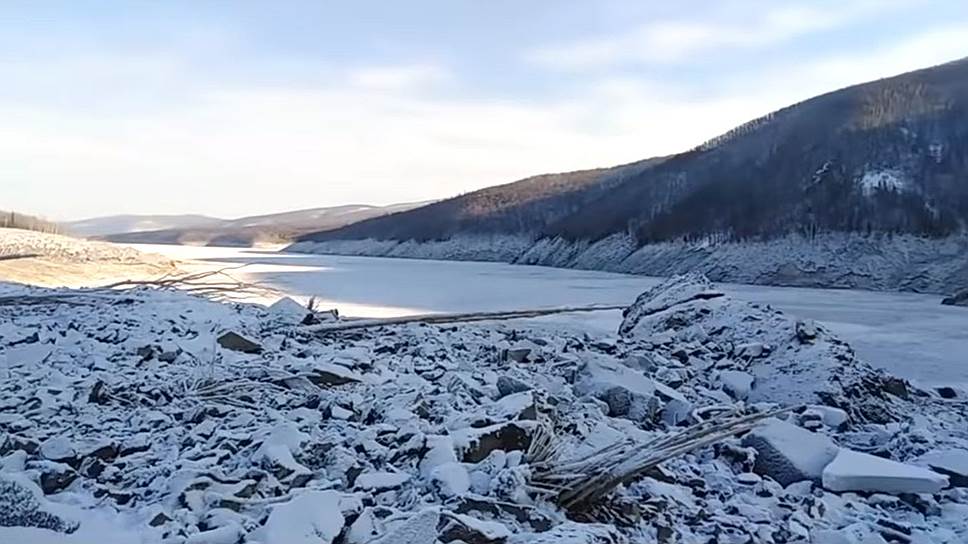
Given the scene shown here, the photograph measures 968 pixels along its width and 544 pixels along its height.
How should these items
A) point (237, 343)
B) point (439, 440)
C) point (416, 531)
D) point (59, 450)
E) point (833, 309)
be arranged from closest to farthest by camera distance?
point (416, 531)
point (59, 450)
point (439, 440)
point (237, 343)
point (833, 309)

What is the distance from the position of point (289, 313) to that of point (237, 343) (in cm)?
182

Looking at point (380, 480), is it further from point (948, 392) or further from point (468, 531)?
point (948, 392)

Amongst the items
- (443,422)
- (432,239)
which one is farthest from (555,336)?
Answer: (432,239)

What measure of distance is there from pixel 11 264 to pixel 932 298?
2468 cm

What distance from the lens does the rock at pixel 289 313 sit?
23.9 feet

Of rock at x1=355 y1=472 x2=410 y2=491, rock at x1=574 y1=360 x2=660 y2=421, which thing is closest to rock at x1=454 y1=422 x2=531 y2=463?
rock at x1=355 y1=472 x2=410 y2=491

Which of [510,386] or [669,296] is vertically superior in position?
[669,296]

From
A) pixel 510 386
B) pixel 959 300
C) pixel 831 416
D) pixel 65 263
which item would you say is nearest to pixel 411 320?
pixel 510 386

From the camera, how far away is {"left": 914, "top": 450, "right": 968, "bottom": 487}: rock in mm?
4684

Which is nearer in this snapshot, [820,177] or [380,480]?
[380,480]

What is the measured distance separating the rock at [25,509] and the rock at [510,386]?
100 inches

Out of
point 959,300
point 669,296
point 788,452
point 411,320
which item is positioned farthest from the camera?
point 959,300

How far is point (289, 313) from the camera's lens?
7.57 m

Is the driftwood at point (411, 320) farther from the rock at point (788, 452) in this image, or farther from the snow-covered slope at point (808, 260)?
the snow-covered slope at point (808, 260)
